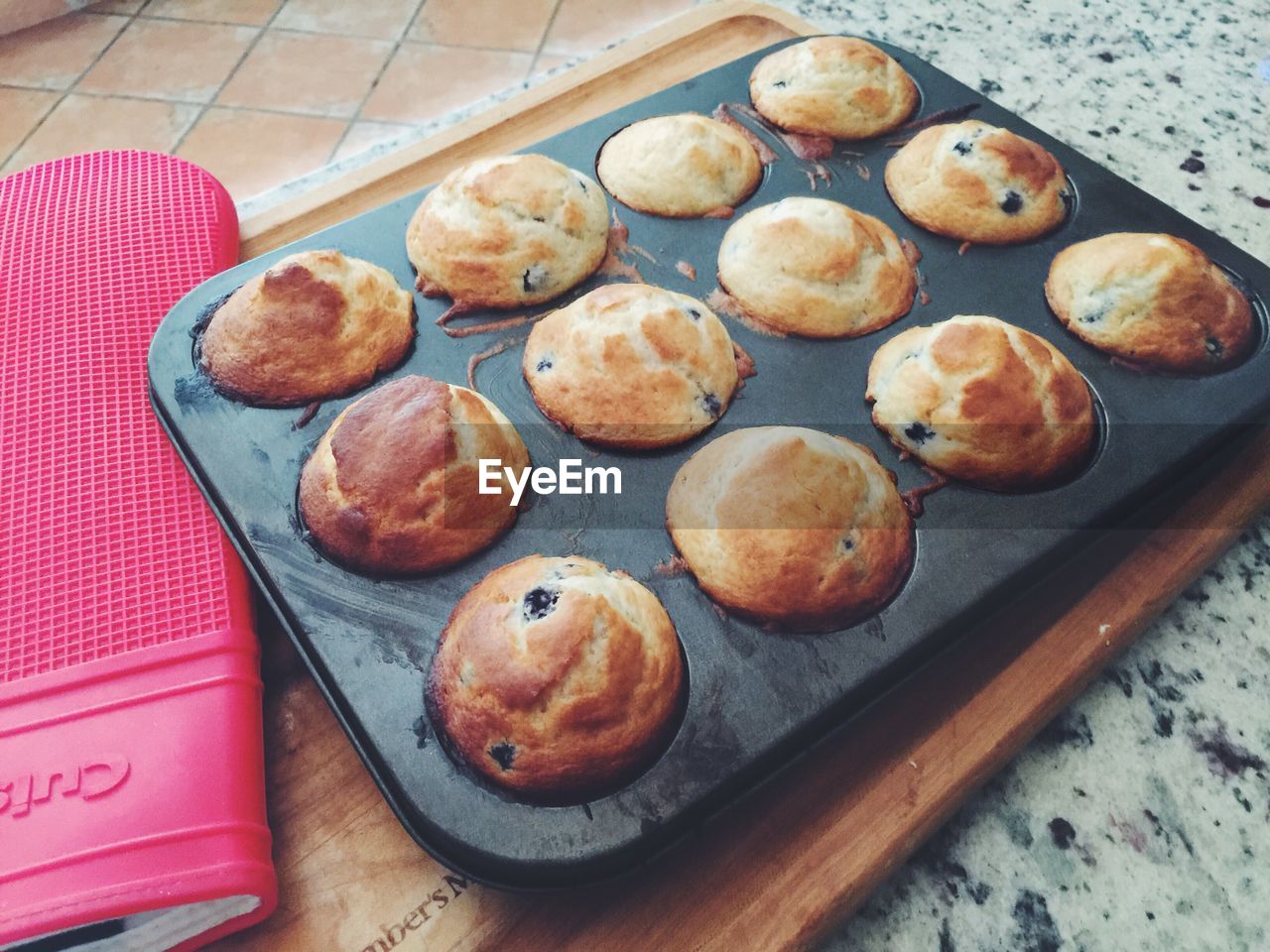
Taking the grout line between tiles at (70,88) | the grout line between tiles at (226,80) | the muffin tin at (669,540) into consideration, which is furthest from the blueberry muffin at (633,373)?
the grout line between tiles at (70,88)

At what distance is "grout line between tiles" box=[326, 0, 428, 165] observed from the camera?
264 cm

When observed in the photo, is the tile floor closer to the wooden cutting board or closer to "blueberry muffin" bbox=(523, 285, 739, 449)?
"blueberry muffin" bbox=(523, 285, 739, 449)

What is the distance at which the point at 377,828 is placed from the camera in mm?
1124

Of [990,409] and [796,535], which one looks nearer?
[796,535]

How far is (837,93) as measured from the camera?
Result: 1.75 metres

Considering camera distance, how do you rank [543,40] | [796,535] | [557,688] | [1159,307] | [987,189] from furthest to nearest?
1. [543,40]
2. [987,189]
3. [1159,307]
4. [796,535]
5. [557,688]

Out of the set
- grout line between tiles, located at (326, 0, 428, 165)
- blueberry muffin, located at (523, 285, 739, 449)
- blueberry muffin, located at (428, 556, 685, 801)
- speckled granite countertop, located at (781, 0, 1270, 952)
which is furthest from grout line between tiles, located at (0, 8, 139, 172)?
speckled granite countertop, located at (781, 0, 1270, 952)

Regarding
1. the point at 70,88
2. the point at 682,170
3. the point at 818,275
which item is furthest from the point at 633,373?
the point at 70,88

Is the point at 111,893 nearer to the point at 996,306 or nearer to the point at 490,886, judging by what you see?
the point at 490,886

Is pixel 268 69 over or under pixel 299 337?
under

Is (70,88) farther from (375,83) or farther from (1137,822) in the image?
(1137,822)

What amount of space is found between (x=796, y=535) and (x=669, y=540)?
0.19 m

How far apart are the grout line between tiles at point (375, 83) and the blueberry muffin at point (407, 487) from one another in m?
1.67

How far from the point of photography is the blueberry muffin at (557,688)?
1.02m
